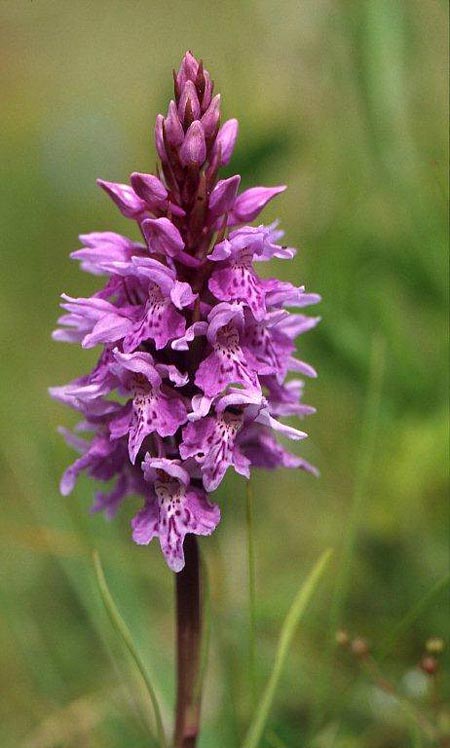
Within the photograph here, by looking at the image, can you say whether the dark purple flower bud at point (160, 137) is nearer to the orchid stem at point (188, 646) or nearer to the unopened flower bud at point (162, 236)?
the unopened flower bud at point (162, 236)

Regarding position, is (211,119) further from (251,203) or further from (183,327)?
(183,327)

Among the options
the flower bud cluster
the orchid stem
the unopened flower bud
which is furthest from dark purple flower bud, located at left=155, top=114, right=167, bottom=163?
the orchid stem

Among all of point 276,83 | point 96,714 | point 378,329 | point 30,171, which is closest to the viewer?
point 96,714

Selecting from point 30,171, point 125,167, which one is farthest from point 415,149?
point 30,171

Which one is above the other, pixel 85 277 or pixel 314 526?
pixel 85 277

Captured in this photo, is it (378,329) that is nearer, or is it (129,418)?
(129,418)

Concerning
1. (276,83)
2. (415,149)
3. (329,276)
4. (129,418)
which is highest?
(276,83)

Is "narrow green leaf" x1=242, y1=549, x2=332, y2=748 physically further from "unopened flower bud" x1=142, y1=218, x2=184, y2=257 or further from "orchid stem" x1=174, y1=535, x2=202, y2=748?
"unopened flower bud" x1=142, y1=218, x2=184, y2=257

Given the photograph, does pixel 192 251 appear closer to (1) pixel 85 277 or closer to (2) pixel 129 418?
(2) pixel 129 418
